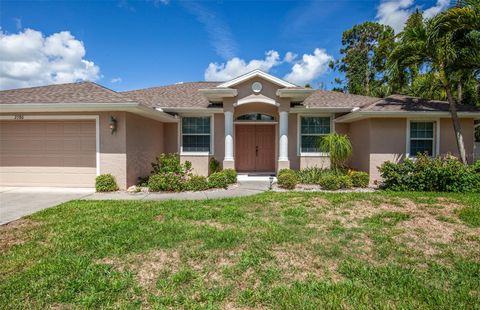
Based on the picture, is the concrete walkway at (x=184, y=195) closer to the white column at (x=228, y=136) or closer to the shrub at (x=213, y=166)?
the white column at (x=228, y=136)

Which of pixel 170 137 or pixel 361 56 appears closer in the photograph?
pixel 170 137

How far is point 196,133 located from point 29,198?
7.15 meters

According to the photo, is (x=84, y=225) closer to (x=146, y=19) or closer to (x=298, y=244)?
(x=298, y=244)

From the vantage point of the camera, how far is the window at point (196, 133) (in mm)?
12836

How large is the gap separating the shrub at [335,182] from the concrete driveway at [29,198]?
28.2ft

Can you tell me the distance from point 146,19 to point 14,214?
9301mm

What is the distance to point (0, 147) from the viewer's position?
984cm

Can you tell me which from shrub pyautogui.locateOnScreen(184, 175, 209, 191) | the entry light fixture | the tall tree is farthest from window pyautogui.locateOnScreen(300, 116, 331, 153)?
the tall tree

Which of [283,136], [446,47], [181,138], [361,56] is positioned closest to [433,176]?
[446,47]

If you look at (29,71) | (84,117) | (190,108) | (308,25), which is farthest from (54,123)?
(29,71)

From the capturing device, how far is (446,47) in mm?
9273

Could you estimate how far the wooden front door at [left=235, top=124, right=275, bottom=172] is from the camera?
13680 millimetres

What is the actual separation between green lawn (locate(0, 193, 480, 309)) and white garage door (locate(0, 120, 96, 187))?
3325 millimetres

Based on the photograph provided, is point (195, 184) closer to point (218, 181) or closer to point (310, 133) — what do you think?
point (218, 181)
